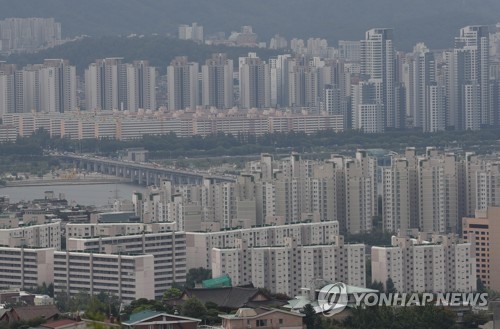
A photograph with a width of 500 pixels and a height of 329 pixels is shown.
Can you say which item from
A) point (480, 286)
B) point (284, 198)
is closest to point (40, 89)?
point (284, 198)

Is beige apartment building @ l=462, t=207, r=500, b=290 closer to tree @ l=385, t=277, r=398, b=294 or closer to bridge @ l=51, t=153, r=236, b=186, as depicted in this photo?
tree @ l=385, t=277, r=398, b=294

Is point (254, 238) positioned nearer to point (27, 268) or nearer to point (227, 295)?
point (27, 268)

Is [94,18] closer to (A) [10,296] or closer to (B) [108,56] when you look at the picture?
(B) [108,56]

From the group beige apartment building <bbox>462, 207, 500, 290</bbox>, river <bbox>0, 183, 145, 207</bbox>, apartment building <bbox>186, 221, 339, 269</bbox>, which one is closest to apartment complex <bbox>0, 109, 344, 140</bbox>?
river <bbox>0, 183, 145, 207</bbox>

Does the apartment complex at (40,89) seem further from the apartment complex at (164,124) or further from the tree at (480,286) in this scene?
the tree at (480,286)

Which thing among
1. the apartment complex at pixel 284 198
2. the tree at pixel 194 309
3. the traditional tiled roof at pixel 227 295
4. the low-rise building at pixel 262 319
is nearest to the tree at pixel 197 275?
the apartment complex at pixel 284 198
